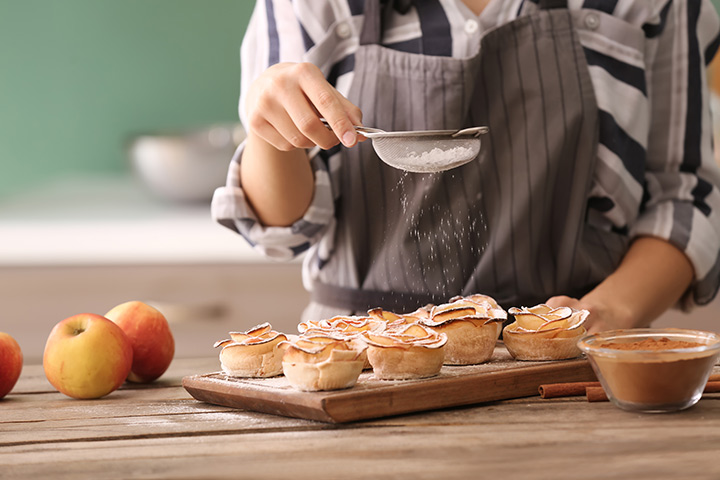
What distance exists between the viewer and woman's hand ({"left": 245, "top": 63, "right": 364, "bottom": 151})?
98 cm

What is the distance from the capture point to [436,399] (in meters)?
0.88

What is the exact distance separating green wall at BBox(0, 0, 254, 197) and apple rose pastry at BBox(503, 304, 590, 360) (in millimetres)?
1867

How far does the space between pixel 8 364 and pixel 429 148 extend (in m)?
0.54

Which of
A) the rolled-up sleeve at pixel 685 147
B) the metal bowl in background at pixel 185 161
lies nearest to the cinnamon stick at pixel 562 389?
the rolled-up sleeve at pixel 685 147

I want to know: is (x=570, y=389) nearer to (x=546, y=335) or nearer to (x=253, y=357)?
(x=546, y=335)

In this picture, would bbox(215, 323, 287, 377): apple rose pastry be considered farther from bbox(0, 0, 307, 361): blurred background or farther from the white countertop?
bbox(0, 0, 307, 361): blurred background

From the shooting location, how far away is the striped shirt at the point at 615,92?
1312 mm

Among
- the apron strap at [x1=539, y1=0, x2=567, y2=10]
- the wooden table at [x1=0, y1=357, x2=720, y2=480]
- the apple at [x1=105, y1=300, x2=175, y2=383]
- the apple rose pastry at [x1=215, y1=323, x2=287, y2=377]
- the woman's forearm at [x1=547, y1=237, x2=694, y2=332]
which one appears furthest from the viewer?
the apron strap at [x1=539, y1=0, x2=567, y2=10]

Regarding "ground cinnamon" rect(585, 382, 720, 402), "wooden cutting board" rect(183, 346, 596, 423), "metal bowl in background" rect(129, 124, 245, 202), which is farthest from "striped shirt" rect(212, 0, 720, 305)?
"metal bowl in background" rect(129, 124, 245, 202)

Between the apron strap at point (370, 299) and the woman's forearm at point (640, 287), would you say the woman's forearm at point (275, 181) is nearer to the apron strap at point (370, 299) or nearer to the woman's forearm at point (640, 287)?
the apron strap at point (370, 299)

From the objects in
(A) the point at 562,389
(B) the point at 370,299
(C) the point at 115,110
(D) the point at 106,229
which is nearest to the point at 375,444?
(A) the point at 562,389

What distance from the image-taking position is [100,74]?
8.72 ft

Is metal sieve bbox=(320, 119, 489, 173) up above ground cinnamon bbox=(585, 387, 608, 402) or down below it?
above

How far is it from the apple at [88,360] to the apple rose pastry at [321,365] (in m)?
0.24
